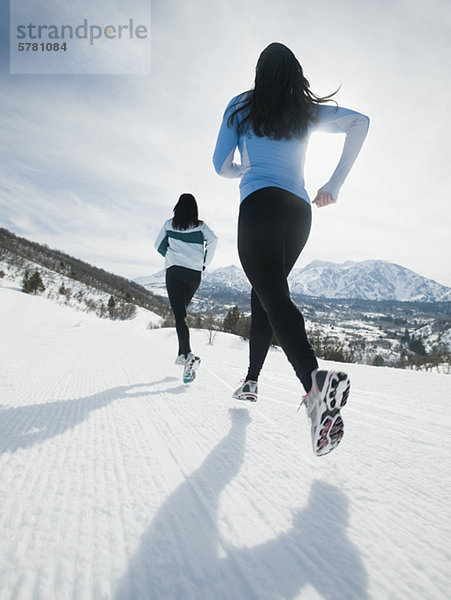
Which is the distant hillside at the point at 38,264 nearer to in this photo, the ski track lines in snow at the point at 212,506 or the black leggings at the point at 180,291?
the black leggings at the point at 180,291

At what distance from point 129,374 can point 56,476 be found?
56.9 inches

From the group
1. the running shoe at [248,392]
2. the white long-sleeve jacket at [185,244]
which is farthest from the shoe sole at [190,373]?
the white long-sleeve jacket at [185,244]

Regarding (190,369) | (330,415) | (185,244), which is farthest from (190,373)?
(330,415)

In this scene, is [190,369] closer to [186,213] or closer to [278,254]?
[278,254]

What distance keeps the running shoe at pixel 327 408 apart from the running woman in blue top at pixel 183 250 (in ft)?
5.23

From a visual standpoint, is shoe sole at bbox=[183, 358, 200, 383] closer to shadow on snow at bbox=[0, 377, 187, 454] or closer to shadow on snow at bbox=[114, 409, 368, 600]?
shadow on snow at bbox=[0, 377, 187, 454]

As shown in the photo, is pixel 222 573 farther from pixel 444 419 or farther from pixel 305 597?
pixel 444 419

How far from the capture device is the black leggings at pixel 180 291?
230cm

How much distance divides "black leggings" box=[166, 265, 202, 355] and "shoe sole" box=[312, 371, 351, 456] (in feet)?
5.03

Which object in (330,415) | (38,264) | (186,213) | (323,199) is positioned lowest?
(330,415)

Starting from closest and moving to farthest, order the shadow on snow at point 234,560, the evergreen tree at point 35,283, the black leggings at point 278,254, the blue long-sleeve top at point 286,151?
the shadow on snow at point 234,560 → the black leggings at point 278,254 → the blue long-sleeve top at point 286,151 → the evergreen tree at point 35,283

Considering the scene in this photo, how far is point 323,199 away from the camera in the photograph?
4.45 feet

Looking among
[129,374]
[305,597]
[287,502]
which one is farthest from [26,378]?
[305,597]

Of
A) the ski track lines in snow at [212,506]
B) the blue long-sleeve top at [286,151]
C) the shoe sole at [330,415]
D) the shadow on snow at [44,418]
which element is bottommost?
the ski track lines in snow at [212,506]
